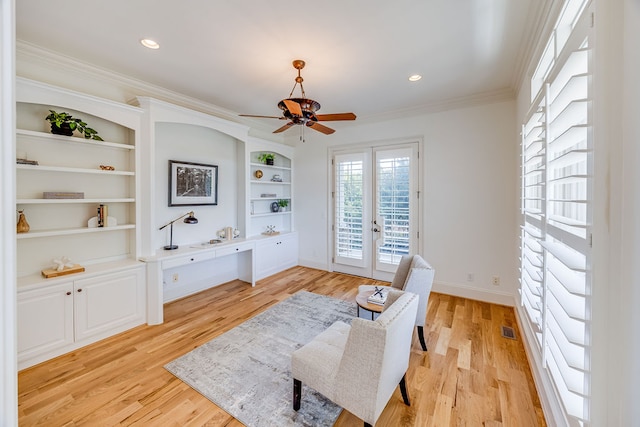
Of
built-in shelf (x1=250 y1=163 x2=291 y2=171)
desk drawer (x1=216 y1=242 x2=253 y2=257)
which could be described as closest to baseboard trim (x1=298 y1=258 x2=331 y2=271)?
desk drawer (x1=216 y1=242 x2=253 y2=257)

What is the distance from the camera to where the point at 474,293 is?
153 inches

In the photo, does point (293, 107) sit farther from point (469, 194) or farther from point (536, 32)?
point (469, 194)

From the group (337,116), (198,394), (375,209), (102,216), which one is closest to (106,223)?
(102,216)

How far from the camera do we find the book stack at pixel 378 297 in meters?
2.62

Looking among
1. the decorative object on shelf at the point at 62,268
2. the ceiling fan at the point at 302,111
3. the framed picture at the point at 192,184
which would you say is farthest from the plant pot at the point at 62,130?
the ceiling fan at the point at 302,111

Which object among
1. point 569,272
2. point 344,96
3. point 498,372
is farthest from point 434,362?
point 344,96

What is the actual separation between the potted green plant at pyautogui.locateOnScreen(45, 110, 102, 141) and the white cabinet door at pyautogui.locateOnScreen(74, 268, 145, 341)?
1.51 metres

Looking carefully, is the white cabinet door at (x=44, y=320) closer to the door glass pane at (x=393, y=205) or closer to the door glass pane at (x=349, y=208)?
the door glass pane at (x=349, y=208)

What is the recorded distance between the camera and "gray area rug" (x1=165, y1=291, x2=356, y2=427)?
6.14ft

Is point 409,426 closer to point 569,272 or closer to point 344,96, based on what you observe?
point 569,272

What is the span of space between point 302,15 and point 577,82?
187 cm

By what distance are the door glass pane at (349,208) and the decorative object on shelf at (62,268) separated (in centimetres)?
376

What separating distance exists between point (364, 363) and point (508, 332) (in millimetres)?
2371

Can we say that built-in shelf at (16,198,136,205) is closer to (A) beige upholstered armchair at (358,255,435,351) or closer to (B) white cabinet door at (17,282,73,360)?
(B) white cabinet door at (17,282,73,360)
